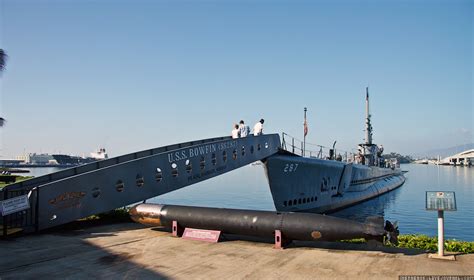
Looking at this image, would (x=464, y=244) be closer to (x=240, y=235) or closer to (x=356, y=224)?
(x=356, y=224)

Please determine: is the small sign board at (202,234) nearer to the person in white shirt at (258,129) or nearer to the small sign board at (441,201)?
the small sign board at (441,201)

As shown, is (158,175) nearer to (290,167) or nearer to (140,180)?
(140,180)

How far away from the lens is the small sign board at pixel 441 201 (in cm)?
937

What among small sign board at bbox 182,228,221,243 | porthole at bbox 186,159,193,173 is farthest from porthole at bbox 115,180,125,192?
small sign board at bbox 182,228,221,243

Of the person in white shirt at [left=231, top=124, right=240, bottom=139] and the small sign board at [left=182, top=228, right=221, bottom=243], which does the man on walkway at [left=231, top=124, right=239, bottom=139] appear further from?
the small sign board at [left=182, top=228, right=221, bottom=243]

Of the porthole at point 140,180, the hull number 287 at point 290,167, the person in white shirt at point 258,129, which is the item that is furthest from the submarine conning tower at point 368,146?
the porthole at point 140,180

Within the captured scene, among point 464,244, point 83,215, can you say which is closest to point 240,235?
point 83,215

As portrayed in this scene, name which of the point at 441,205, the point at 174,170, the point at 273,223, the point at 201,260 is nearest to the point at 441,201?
the point at 441,205

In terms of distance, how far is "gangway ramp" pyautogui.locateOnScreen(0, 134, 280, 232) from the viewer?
13.2m

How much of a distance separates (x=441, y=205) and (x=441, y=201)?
11 centimetres

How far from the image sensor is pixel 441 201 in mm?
9508

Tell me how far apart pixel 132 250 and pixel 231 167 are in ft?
30.0

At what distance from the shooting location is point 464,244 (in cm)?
1112

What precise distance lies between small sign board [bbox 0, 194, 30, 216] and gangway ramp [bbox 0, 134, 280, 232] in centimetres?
40
